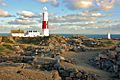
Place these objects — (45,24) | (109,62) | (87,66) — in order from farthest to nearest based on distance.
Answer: (45,24)
(87,66)
(109,62)

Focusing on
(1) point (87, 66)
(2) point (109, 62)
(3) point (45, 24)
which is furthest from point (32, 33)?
(2) point (109, 62)

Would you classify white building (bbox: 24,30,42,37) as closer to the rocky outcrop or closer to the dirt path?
the dirt path

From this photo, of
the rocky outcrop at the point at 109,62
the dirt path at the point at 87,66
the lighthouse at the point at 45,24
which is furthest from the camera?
the lighthouse at the point at 45,24

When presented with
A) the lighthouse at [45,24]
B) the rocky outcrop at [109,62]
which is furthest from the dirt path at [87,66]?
the lighthouse at [45,24]

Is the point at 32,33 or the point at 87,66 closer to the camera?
the point at 87,66

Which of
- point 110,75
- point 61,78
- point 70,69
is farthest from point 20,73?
point 110,75

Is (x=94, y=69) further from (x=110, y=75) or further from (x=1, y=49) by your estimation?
(x=1, y=49)

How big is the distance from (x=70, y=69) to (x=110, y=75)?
14.1 feet

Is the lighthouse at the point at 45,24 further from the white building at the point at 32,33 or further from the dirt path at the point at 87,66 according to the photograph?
the dirt path at the point at 87,66

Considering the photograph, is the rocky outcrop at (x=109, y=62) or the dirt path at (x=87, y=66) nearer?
the dirt path at (x=87, y=66)

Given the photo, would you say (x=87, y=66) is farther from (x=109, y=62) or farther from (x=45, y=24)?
(x=45, y=24)

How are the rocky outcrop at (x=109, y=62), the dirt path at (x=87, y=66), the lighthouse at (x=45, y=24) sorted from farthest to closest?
the lighthouse at (x=45, y=24) → the rocky outcrop at (x=109, y=62) → the dirt path at (x=87, y=66)

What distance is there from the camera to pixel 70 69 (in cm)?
2880


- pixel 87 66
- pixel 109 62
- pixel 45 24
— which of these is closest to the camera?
pixel 109 62
